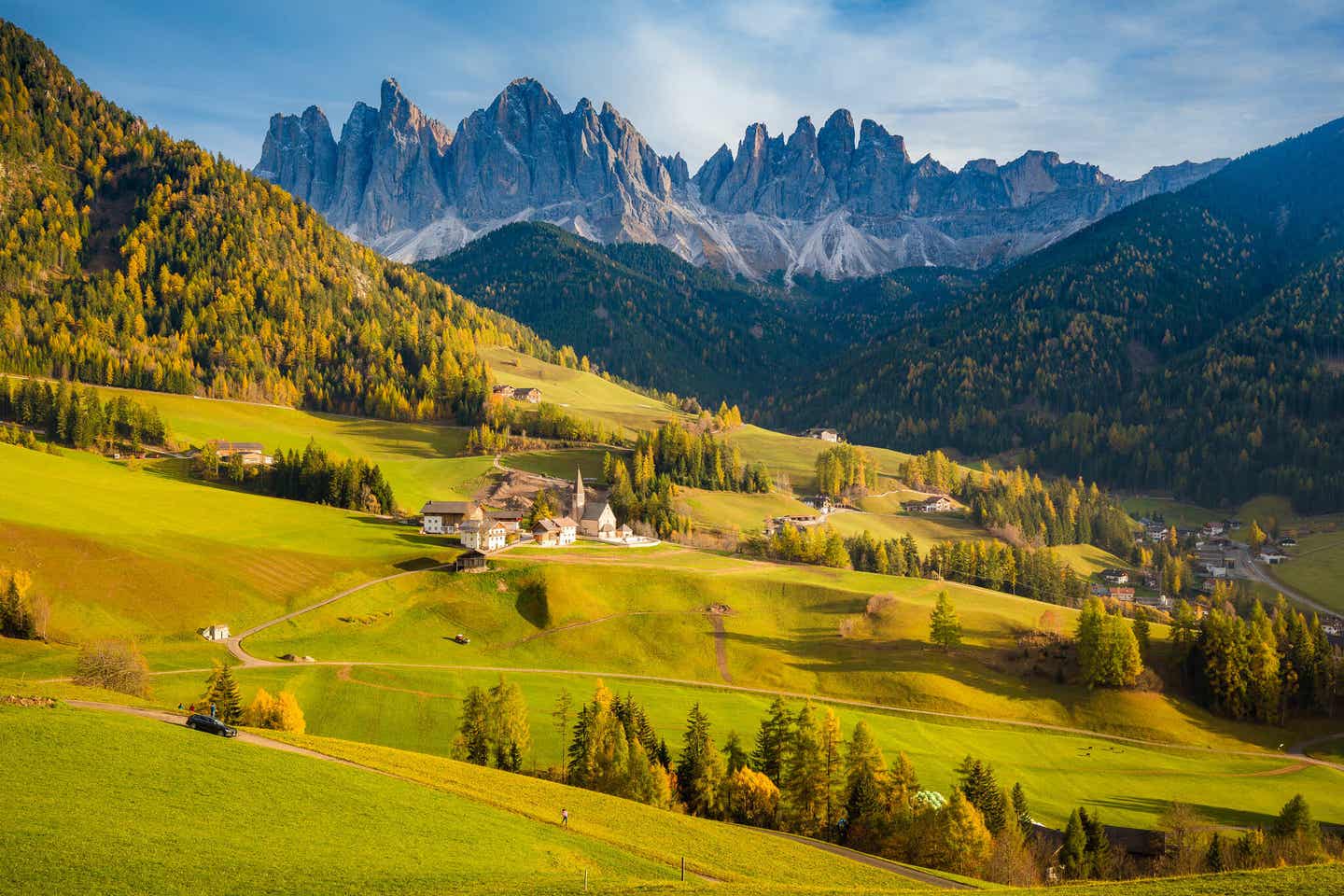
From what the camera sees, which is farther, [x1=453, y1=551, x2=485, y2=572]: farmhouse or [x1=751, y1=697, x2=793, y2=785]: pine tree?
[x1=453, y1=551, x2=485, y2=572]: farmhouse

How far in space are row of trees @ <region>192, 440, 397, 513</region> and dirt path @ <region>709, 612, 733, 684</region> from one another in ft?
211

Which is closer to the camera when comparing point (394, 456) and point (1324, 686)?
point (1324, 686)

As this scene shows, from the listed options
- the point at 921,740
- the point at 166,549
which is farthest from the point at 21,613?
the point at 921,740

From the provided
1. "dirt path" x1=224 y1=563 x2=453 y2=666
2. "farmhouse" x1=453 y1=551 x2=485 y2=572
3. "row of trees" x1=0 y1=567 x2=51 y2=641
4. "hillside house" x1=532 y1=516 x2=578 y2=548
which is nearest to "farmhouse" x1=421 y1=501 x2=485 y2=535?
"hillside house" x1=532 y1=516 x2=578 y2=548

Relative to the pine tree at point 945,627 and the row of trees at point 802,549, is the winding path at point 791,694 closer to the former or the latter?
the pine tree at point 945,627

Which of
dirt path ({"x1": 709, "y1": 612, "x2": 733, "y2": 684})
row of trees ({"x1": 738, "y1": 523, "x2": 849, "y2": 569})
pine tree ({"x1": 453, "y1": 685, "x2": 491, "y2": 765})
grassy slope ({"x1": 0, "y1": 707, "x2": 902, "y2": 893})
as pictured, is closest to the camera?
grassy slope ({"x1": 0, "y1": 707, "x2": 902, "y2": 893})

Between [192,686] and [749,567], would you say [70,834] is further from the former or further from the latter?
[749,567]

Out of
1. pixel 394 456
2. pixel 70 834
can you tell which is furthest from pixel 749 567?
pixel 70 834

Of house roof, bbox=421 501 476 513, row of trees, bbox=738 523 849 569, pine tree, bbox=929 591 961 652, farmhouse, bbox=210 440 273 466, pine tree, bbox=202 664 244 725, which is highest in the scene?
farmhouse, bbox=210 440 273 466

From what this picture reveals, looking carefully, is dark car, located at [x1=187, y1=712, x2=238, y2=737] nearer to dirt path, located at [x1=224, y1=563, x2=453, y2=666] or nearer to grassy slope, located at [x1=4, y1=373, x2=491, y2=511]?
dirt path, located at [x1=224, y1=563, x2=453, y2=666]

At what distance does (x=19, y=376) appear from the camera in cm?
17488

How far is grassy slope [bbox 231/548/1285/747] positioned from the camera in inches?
3671

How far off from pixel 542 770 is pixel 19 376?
551ft

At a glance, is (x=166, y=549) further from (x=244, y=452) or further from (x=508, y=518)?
(x=244, y=452)
